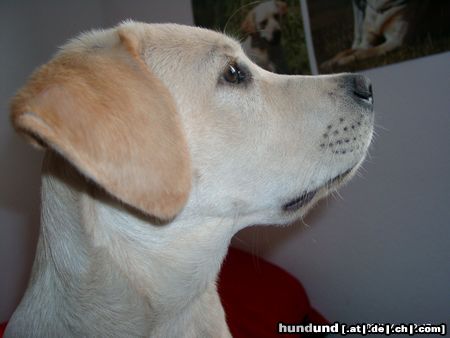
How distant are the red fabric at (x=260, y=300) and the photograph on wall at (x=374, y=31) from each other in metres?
1.18

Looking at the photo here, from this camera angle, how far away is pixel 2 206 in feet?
7.65

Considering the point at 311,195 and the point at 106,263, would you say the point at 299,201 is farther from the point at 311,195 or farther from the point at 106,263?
the point at 106,263

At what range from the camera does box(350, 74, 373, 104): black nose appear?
2.99 ft

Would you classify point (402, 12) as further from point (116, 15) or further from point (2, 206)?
point (2, 206)

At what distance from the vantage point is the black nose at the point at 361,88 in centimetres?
91

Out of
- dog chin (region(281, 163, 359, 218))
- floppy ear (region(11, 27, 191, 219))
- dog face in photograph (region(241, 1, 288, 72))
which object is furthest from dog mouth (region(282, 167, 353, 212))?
dog face in photograph (region(241, 1, 288, 72))

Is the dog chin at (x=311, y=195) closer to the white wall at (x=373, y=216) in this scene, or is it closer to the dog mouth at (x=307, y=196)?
the dog mouth at (x=307, y=196)

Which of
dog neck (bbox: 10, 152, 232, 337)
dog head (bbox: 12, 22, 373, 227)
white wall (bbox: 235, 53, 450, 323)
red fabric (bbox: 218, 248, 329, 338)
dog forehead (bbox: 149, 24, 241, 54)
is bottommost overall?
red fabric (bbox: 218, 248, 329, 338)

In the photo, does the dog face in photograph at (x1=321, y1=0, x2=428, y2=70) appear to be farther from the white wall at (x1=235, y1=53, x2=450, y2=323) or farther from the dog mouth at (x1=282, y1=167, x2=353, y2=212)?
the dog mouth at (x1=282, y1=167, x2=353, y2=212)

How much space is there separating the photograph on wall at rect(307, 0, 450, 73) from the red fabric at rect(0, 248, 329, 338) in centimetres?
118

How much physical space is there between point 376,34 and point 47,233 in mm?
1621

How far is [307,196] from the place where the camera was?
0.91 metres

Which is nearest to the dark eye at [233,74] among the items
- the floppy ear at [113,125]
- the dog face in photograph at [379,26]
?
the floppy ear at [113,125]

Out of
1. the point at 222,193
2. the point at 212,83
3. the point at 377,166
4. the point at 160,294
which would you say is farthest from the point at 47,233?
the point at 377,166
